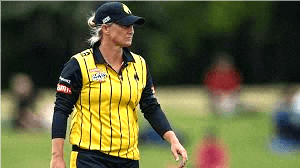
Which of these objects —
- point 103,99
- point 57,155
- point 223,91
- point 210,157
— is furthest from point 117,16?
point 223,91

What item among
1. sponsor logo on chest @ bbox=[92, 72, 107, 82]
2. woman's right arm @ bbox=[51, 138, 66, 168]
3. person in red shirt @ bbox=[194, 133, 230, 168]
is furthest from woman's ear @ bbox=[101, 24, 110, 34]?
person in red shirt @ bbox=[194, 133, 230, 168]

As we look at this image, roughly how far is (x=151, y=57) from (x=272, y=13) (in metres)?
5.00

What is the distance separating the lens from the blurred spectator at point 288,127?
20328 millimetres

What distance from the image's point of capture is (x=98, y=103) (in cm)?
823

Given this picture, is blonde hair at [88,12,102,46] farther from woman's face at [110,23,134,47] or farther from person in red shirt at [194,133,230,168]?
person in red shirt at [194,133,230,168]

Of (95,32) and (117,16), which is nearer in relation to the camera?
(117,16)

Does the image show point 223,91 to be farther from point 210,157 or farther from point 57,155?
point 57,155

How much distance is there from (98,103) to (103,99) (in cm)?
5

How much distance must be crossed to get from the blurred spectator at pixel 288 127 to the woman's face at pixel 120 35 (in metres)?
12.0

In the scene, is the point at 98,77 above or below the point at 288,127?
above

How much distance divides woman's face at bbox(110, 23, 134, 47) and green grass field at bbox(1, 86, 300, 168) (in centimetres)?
764

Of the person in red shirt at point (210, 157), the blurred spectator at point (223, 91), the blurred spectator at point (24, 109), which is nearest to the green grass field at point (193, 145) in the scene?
the blurred spectator at point (24, 109)

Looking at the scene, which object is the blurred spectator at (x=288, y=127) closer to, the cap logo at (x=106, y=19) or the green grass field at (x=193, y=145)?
the green grass field at (x=193, y=145)

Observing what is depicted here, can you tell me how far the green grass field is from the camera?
17.9 meters
